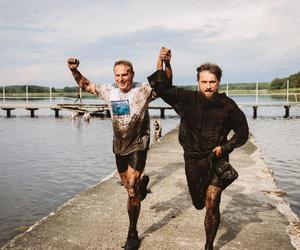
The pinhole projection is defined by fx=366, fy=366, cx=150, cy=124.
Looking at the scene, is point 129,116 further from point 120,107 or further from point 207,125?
point 207,125

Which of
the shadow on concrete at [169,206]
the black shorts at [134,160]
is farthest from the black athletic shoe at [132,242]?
the black shorts at [134,160]

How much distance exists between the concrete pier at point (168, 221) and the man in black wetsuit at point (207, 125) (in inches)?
36.5

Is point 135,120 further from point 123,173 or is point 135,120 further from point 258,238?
point 258,238

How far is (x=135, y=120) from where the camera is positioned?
4113 mm

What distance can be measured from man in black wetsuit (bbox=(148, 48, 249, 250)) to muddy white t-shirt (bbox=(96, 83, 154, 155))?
0.68 m

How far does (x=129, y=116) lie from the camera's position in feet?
13.4

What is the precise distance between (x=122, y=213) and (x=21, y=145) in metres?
17.1

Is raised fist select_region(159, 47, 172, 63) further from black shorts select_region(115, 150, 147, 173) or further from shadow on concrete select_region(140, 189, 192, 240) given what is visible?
shadow on concrete select_region(140, 189, 192, 240)

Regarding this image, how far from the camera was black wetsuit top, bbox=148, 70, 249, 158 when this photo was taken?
342cm

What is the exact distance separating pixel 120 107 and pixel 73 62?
2.43 feet

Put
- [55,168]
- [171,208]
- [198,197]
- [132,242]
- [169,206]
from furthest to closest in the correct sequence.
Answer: [55,168] < [169,206] < [171,208] < [132,242] < [198,197]

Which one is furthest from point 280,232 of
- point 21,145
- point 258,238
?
point 21,145

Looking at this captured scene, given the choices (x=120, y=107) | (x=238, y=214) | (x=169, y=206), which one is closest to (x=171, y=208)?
(x=169, y=206)

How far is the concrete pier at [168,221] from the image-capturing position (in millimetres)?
4156
